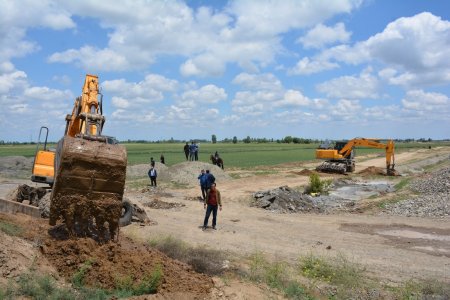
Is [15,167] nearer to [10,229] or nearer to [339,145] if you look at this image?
[339,145]

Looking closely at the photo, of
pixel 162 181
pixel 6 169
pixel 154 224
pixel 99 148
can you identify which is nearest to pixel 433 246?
pixel 154 224

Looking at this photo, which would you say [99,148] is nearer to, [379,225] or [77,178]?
[77,178]

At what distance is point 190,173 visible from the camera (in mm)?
33062

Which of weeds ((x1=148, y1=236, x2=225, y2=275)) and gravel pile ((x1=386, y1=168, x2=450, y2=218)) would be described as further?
gravel pile ((x1=386, y1=168, x2=450, y2=218))

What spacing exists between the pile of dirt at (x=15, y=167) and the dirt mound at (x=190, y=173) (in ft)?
45.4

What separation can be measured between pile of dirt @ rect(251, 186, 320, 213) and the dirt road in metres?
0.63

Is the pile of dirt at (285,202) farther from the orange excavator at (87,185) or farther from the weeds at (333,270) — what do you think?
the orange excavator at (87,185)

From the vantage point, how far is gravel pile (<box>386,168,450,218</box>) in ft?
65.8

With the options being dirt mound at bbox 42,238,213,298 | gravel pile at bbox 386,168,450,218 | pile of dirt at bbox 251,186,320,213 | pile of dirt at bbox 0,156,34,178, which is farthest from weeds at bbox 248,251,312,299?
pile of dirt at bbox 0,156,34,178

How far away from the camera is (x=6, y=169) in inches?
1670

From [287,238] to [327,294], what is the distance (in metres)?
5.52

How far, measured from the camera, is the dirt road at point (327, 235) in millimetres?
12633

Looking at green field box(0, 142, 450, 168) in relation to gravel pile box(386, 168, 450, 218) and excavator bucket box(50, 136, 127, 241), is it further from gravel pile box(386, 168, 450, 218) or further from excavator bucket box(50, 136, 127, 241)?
excavator bucket box(50, 136, 127, 241)

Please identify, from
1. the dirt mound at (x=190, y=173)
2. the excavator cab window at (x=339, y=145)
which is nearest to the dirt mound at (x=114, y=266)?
the dirt mound at (x=190, y=173)
